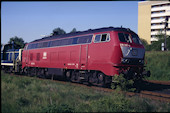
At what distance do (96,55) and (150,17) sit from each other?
7261 cm

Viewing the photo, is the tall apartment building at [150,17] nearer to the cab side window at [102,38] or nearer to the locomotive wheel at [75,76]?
the locomotive wheel at [75,76]

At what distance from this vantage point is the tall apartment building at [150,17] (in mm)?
74562

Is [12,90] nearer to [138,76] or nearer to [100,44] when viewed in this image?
[100,44]

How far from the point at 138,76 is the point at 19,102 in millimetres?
7836

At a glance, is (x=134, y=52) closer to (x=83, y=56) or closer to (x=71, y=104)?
(x=83, y=56)

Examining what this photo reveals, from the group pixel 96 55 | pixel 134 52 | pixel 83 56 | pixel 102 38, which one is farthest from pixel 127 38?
pixel 83 56

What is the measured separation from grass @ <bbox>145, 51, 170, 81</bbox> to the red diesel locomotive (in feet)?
25.4

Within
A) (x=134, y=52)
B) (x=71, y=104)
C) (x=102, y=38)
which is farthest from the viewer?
(x=102, y=38)

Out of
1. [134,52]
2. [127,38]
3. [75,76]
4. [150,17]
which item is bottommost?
[75,76]

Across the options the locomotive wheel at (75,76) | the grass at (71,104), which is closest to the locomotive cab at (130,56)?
the grass at (71,104)

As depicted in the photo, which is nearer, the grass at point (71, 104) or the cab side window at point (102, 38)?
the grass at point (71, 104)

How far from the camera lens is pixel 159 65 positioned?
903 inches

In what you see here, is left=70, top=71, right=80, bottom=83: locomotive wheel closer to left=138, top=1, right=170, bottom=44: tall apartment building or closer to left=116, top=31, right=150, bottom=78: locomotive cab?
left=116, top=31, right=150, bottom=78: locomotive cab

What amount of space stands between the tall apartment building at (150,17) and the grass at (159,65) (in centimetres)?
5034
